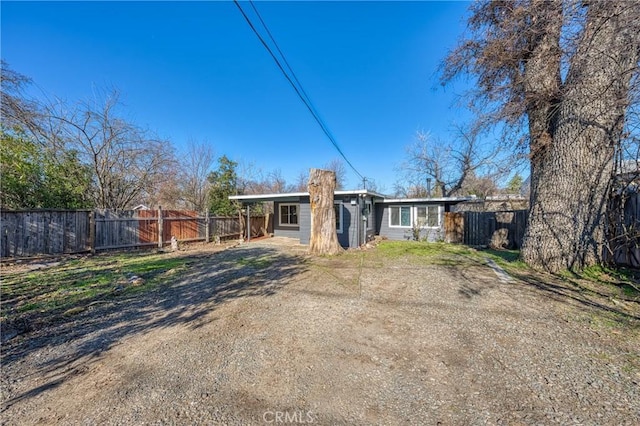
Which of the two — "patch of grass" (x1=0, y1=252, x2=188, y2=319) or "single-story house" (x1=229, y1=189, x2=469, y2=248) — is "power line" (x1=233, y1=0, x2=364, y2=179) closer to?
"single-story house" (x1=229, y1=189, x2=469, y2=248)

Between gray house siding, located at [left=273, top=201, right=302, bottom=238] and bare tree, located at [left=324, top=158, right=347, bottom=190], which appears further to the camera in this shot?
bare tree, located at [left=324, top=158, right=347, bottom=190]

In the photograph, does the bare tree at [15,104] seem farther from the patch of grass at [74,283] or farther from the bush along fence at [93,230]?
the patch of grass at [74,283]

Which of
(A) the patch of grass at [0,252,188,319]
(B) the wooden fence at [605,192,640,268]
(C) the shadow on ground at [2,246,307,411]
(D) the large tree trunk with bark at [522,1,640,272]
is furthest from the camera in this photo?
(B) the wooden fence at [605,192,640,268]

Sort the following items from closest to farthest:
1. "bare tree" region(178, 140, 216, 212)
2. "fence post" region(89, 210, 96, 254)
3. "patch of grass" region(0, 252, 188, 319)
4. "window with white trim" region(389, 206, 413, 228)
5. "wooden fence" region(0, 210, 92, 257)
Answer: "patch of grass" region(0, 252, 188, 319) < "wooden fence" region(0, 210, 92, 257) < "fence post" region(89, 210, 96, 254) < "window with white trim" region(389, 206, 413, 228) < "bare tree" region(178, 140, 216, 212)

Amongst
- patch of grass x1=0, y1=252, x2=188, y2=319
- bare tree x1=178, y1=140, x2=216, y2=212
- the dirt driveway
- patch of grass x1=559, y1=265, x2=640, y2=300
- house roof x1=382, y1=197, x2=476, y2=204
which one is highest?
Result: bare tree x1=178, y1=140, x2=216, y2=212

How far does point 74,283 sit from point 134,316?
265 centimetres

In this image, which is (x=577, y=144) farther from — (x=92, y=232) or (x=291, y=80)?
(x=92, y=232)

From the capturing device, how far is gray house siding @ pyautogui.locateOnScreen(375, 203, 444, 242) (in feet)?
39.6

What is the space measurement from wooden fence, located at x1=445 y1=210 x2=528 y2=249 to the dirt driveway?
22.3ft

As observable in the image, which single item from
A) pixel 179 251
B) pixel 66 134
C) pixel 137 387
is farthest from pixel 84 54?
pixel 137 387

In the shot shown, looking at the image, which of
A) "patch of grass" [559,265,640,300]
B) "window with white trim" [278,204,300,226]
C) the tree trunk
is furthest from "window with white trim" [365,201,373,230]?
"patch of grass" [559,265,640,300]

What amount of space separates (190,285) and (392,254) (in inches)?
245

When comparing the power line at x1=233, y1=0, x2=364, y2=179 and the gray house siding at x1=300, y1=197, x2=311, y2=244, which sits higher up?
the power line at x1=233, y1=0, x2=364, y2=179

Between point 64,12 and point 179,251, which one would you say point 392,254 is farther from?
point 64,12
